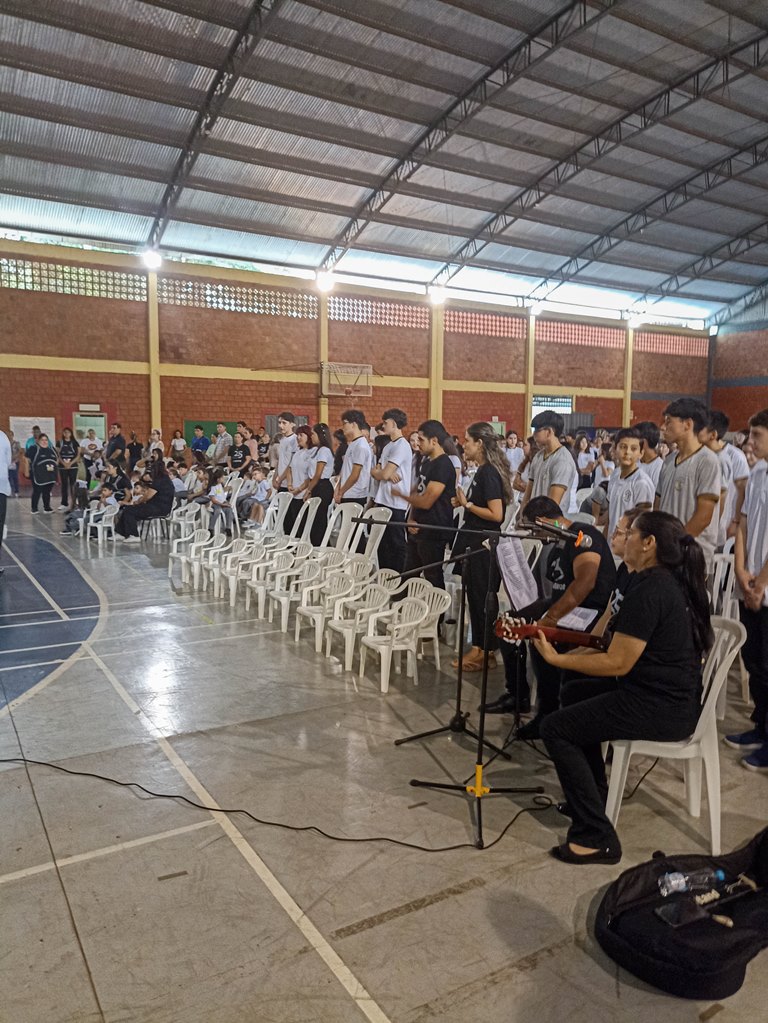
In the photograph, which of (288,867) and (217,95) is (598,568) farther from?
(217,95)

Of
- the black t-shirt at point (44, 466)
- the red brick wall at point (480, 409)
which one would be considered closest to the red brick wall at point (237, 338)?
the red brick wall at point (480, 409)

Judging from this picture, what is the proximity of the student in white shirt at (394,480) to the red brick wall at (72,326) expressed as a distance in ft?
38.4

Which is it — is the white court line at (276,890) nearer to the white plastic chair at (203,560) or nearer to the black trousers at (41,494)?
the white plastic chair at (203,560)

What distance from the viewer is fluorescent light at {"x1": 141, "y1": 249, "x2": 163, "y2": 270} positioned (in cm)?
1572

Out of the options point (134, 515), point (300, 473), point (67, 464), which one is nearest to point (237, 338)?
point (67, 464)

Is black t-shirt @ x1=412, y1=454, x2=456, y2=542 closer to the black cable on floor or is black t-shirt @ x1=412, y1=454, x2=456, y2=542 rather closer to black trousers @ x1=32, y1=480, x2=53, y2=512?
the black cable on floor

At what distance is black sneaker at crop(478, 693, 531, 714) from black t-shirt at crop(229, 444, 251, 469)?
8847 mm

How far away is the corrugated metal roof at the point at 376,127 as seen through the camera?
10.9 meters

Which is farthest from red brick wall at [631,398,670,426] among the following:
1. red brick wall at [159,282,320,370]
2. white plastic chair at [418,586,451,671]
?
white plastic chair at [418,586,451,671]

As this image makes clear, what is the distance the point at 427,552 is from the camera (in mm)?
5004

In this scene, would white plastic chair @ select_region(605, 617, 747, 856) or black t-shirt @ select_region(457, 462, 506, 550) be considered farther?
black t-shirt @ select_region(457, 462, 506, 550)

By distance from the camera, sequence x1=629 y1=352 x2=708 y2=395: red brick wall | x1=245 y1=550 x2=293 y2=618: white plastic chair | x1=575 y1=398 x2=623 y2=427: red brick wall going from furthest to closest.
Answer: x1=629 y1=352 x2=708 y2=395: red brick wall
x1=575 y1=398 x2=623 y2=427: red brick wall
x1=245 y1=550 x2=293 y2=618: white plastic chair

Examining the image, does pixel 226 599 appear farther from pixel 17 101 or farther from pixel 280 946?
pixel 17 101

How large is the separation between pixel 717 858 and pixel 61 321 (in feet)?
52.0
